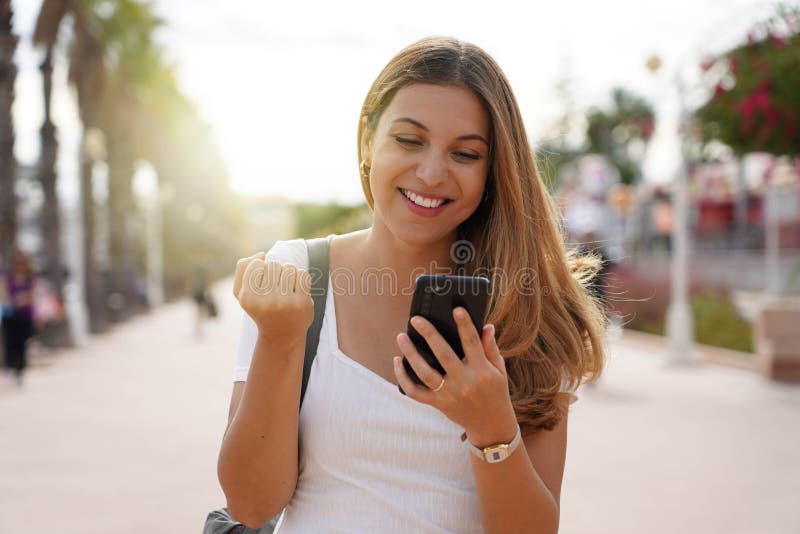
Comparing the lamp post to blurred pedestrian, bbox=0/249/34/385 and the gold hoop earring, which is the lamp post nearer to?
blurred pedestrian, bbox=0/249/34/385

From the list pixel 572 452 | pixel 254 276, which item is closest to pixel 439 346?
pixel 254 276

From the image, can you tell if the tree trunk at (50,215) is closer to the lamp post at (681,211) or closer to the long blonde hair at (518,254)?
the lamp post at (681,211)

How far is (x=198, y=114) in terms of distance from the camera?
153ft

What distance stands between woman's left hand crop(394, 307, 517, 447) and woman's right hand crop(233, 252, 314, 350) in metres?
0.21

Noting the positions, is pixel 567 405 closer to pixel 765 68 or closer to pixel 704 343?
pixel 765 68

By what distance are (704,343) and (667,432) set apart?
353 inches

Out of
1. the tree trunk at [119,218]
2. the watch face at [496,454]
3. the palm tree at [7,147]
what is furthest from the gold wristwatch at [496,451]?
the tree trunk at [119,218]

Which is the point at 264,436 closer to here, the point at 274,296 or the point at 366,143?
the point at 274,296

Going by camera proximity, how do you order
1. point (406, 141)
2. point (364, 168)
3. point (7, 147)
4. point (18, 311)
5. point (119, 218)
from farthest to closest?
point (119, 218) < point (7, 147) < point (18, 311) < point (364, 168) < point (406, 141)

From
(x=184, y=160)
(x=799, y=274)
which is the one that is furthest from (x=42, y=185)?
(x=184, y=160)

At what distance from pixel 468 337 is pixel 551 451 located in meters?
0.49

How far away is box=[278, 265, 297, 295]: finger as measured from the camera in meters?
1.56

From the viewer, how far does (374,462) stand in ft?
5.72

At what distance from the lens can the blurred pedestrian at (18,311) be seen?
10727mm
